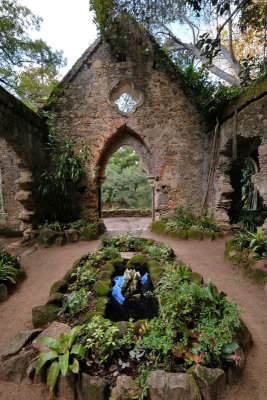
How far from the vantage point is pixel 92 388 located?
124 centimetres

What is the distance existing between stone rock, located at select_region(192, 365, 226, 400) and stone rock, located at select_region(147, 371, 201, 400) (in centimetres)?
5

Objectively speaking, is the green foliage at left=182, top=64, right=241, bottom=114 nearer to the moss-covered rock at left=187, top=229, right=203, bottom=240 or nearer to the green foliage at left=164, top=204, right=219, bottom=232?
the green foliage at left=164, top=204, right=219, bottom=232

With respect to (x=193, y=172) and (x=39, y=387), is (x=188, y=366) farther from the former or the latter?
(x=193, y=172)

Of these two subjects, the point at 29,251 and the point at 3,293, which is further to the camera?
the point at 29,251

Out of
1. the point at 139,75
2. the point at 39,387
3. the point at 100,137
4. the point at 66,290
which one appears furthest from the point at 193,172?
the point at 39,387

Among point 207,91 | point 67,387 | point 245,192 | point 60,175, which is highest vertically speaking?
point 207,91

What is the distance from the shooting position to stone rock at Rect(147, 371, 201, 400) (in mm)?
1168

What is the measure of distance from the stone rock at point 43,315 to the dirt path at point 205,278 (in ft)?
0.46

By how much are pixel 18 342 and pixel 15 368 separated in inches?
9.5

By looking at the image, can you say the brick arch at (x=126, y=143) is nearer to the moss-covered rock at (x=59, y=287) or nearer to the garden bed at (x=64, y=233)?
the garden bed at (x=64, y=233)

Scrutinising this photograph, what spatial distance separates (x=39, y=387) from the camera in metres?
1.35

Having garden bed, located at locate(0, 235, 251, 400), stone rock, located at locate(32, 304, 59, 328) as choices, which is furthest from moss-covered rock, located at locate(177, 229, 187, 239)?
stone rock, located at locate(32, 304, 59, 328)

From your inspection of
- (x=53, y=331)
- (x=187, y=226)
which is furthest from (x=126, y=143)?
(x=53, y=331)

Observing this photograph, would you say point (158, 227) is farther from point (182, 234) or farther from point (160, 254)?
point (160, 254)
